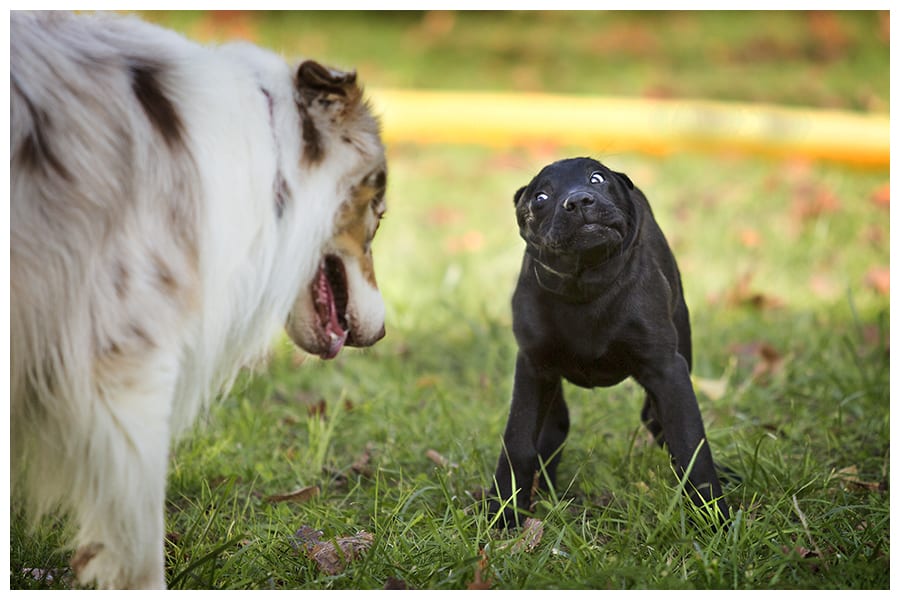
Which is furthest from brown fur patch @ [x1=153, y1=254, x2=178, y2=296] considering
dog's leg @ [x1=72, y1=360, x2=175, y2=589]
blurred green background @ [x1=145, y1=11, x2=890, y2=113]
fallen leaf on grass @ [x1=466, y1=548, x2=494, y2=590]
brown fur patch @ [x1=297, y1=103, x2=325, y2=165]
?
blurred green background @ [x1=145, y1=11, x2=890, y2=113]

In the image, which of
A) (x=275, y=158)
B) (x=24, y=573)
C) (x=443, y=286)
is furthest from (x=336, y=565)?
(x=443, y=286)

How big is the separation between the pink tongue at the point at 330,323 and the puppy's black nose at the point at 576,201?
65 centimetres

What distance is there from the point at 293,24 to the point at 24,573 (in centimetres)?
817

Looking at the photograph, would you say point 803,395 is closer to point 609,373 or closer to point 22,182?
point 609,373

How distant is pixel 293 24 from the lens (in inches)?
395

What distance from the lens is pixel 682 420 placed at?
2707 millimetres

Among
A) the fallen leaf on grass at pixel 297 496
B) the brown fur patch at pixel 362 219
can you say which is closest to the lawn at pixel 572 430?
the fallen leaf on grass at pixel 297 496

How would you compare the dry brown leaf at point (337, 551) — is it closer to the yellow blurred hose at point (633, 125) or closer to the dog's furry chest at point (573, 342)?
the dog's furry chest at point (573, 342)

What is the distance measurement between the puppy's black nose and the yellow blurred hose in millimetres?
4542

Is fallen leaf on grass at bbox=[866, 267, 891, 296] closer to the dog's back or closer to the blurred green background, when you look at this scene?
the blurred green background

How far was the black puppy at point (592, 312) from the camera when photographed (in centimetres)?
258

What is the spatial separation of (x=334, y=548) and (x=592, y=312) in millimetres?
877

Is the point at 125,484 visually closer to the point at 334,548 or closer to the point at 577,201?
the point at 334,548

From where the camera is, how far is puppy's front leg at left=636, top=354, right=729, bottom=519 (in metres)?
2.71
